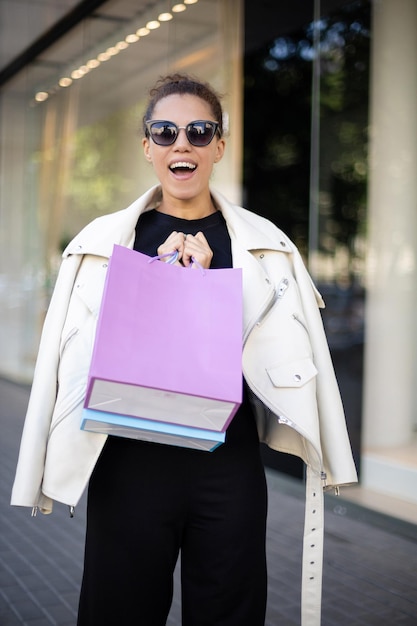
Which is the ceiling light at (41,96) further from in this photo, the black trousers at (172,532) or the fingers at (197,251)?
the black trousers at (172,532)

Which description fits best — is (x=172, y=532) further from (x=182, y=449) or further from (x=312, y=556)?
(x=312, y=556)

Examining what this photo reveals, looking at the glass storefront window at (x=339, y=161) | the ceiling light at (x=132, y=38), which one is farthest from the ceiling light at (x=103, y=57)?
the glass storefront window at (x=339, y=161)

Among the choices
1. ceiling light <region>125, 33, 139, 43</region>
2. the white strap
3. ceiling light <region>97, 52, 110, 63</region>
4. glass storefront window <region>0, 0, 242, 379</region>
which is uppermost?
ceiling light <region>97, 52, 110, 63</region>

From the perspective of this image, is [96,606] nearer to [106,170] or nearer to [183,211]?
[183,211]

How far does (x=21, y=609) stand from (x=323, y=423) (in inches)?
91.2

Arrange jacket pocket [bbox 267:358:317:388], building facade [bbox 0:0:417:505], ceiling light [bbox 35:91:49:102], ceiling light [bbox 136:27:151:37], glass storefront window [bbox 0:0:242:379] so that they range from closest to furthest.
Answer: jacket pocket [bbox 267:358:317:388], building facade [bbox 0:0:417:505], glass storefront window [bbox 0:0:242:379], ceiling light [bbox 136:27:151:37], ceiling light [bbox 35:91:49:102]

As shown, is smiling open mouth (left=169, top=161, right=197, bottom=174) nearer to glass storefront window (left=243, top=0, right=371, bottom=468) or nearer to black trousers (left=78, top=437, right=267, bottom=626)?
black trousers (left=78, top=437, right=267, bottom=626)

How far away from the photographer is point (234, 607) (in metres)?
2.10

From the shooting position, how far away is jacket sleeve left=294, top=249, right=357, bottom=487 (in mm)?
2146

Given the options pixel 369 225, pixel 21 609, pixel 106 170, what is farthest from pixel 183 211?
pixel 106 170

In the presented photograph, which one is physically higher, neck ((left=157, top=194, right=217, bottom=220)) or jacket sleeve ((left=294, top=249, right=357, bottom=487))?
neck ((left=157, top=194, right=217, bottom=220))

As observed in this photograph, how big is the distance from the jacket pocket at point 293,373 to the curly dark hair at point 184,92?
70cm

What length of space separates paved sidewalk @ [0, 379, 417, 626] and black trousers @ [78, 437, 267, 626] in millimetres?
1718

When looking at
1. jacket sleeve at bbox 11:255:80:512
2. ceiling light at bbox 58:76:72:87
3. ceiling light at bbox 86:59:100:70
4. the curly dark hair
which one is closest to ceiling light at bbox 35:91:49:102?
ceiling light at bbox 58:76:72:87
